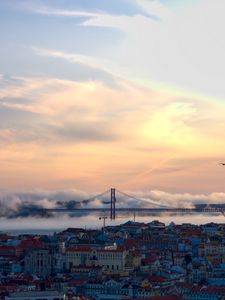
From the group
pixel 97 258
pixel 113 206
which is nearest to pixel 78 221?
pixel 113 206

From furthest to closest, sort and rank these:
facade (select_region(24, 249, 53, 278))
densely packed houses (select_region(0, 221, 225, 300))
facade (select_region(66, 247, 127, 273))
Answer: facade (select_region(66, 247, 127, 273)), facade (select_region(24, 249, 53, 278)), densely packed houses (select_region(0, 221, 225, 300))

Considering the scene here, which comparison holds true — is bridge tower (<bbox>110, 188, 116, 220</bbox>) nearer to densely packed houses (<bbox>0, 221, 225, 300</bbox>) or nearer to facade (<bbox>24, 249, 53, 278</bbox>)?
densely packed houses (<bbox>0, 221, 225, 300</bbox>)

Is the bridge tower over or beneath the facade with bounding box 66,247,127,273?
over

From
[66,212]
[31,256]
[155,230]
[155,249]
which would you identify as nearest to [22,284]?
[31,256]

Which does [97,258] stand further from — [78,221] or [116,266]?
[78,221]

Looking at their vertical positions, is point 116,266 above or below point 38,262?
below

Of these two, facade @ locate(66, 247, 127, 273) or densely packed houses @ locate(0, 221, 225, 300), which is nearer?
densely packed houses @ locate(0, 221, 225, 300)

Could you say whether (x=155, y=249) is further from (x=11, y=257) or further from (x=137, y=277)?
(x=137, y=277)

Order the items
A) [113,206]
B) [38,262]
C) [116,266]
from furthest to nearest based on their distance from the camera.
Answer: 1. [113,206]
2. [116,266]
3. [38,262]

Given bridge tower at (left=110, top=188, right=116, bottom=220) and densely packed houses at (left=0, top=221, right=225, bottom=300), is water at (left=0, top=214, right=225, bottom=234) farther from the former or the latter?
densely packed houses at (left=0, top=221, right=225, bottom=300)

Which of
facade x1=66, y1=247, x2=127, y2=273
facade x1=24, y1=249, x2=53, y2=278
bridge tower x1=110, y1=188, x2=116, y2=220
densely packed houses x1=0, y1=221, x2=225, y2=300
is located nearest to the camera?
densely packed houses x1=0, y1=221, x2=225, y2=300

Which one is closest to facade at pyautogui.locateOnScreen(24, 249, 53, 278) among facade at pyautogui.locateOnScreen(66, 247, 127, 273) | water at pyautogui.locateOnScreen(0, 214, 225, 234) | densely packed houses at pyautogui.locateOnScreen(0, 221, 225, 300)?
densely packed houses at pyautogui.locateOnScreen(0, 221, 225, 300)
